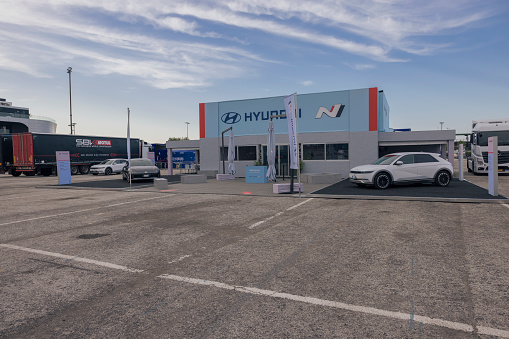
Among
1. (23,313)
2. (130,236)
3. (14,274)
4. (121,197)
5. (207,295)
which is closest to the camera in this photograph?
(23,313)

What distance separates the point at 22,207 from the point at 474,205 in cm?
1435

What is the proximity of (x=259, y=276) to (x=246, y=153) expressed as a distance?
67.0ft

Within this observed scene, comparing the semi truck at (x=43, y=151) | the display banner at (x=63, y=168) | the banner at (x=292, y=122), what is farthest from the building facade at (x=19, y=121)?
the banner at (x=292, y=122)

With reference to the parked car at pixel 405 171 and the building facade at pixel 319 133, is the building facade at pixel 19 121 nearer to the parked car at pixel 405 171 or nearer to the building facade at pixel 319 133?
the building facade at pixel 319 133

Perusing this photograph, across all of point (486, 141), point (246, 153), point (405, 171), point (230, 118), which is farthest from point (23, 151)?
point (486, 141)

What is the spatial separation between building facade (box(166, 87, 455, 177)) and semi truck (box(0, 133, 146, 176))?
13.0 m

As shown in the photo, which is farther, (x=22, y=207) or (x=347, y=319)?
(x=22, y=207)

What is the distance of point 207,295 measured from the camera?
12.8 feet

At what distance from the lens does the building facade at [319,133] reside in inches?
826

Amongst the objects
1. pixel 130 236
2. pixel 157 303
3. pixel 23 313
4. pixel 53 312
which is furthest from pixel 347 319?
pixel 130 236

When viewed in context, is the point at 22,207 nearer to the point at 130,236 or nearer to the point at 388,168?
the point at 130,236

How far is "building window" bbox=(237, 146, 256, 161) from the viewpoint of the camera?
24.5m

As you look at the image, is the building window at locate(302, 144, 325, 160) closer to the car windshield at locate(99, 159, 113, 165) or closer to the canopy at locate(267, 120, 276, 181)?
the canopy at locate(267, 120, 276, 181)

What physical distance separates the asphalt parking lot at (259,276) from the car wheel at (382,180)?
17.4 feet
